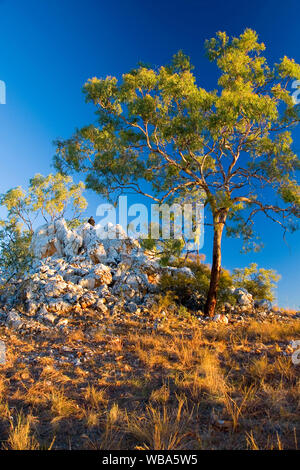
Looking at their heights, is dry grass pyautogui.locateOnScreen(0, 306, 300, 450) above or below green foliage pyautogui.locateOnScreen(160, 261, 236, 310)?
below

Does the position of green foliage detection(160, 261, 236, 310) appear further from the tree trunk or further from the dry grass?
the dry grass

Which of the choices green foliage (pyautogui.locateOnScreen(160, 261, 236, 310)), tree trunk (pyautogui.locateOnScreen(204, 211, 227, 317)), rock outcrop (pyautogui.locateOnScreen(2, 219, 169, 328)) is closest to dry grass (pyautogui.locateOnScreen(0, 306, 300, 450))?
rock outcrop (pyautogui.locateOnScreen(2, 219, 169, 328))

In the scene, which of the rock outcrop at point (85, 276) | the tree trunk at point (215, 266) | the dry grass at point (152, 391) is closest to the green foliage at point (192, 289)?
the rock outcrop at point (85, 276)

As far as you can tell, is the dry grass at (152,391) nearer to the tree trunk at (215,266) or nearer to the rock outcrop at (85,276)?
the rock outcrop at (85,276)

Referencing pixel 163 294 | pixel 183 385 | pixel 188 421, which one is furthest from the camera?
pixel 163 294

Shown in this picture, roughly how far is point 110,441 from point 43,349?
494 cm

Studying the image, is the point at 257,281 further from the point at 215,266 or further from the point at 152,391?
the point at 152,391

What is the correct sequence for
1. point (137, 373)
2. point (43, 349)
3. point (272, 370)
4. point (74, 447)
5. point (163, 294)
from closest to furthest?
point (74, 447)
point (272, 370)
point (137, 373)
point (43, 349)
point (163, 294)

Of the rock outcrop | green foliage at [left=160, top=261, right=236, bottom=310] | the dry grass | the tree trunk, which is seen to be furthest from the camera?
green foliage at [left=160, top=261, right=236, bottom=310]

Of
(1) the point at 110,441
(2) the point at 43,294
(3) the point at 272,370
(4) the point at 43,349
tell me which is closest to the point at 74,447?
(1) the point at 110,441

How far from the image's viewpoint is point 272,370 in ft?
18.4

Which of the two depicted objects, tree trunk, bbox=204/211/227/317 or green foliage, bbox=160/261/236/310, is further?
green foliage, bbox=160/261/236/310

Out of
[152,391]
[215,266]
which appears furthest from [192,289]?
[152,391]

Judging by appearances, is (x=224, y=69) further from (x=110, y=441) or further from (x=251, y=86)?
(x=110, y=441)
